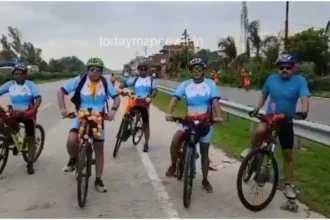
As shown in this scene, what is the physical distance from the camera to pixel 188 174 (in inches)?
236

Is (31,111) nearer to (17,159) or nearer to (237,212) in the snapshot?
(17,159)

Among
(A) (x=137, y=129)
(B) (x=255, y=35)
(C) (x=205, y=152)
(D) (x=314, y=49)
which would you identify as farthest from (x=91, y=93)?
(B) (x=255, y=35)

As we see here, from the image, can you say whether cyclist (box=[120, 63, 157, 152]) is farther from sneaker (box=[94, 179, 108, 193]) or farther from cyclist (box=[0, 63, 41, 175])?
sneaker (box=[94, 179, 108, 193])

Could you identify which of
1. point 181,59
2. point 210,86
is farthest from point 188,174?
point 181,59

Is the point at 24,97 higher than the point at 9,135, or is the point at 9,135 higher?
the point at 24,97

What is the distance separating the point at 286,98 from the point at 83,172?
2.63m

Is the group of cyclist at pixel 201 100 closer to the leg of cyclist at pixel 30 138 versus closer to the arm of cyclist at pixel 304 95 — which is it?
the arm of cyclist at pixel 304 95

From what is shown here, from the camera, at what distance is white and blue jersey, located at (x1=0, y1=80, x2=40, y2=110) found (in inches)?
305

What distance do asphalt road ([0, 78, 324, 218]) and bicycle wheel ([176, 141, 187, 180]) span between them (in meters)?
0.12

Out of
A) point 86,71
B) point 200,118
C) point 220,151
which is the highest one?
point 86,71

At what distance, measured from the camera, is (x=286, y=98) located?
6.17 meters

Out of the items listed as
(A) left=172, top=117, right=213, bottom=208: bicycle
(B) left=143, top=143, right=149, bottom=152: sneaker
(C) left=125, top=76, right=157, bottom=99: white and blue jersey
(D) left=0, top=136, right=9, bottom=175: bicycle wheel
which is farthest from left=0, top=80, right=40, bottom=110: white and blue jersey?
(B) left=143, top=143, right=149, bottom=152: sneaker

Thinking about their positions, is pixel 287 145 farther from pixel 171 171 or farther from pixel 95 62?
pixel 95 62

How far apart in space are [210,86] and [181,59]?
2649 inches
